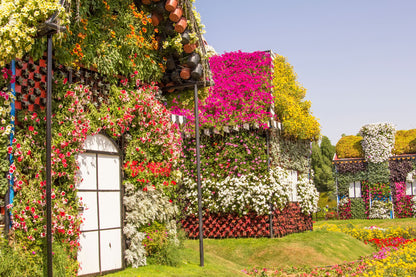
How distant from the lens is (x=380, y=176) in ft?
93.7

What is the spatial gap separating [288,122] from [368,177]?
14.4m

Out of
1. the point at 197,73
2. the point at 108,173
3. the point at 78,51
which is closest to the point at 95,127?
the point at 108,173

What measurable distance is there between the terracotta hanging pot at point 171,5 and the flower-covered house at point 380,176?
2188 centimetres

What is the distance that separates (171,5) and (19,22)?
4.05 meters

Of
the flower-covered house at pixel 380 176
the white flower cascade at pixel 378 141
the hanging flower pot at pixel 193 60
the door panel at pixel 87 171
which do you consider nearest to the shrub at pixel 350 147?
the flower-covered house at pixel 380 176

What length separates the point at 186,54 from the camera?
10.3 metres

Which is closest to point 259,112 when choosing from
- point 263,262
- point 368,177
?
point 263,262

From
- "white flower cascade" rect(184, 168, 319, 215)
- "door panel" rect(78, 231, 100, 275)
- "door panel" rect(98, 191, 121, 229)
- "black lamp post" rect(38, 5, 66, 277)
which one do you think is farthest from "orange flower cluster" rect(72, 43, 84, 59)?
"white flower cascade" rect(184, 168, 319, 215)

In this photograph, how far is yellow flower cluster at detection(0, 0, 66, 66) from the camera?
245 inches

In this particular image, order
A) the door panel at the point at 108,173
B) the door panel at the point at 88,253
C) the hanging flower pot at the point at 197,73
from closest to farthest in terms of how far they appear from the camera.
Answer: the door panel at the point at 88,253 → the door panel at the point at 108,173 → the hanging flower pot at the point at 197,73

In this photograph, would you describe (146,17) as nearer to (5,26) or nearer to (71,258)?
(5,26)

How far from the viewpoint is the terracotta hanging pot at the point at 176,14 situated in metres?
9.80

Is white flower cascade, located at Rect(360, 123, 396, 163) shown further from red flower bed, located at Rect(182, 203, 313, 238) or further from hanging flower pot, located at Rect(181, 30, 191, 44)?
hanging flower pot, located at Rect(181, 30, 191, 44)

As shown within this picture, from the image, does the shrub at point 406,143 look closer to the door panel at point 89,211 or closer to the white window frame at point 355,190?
the white window frame at point 355,190
